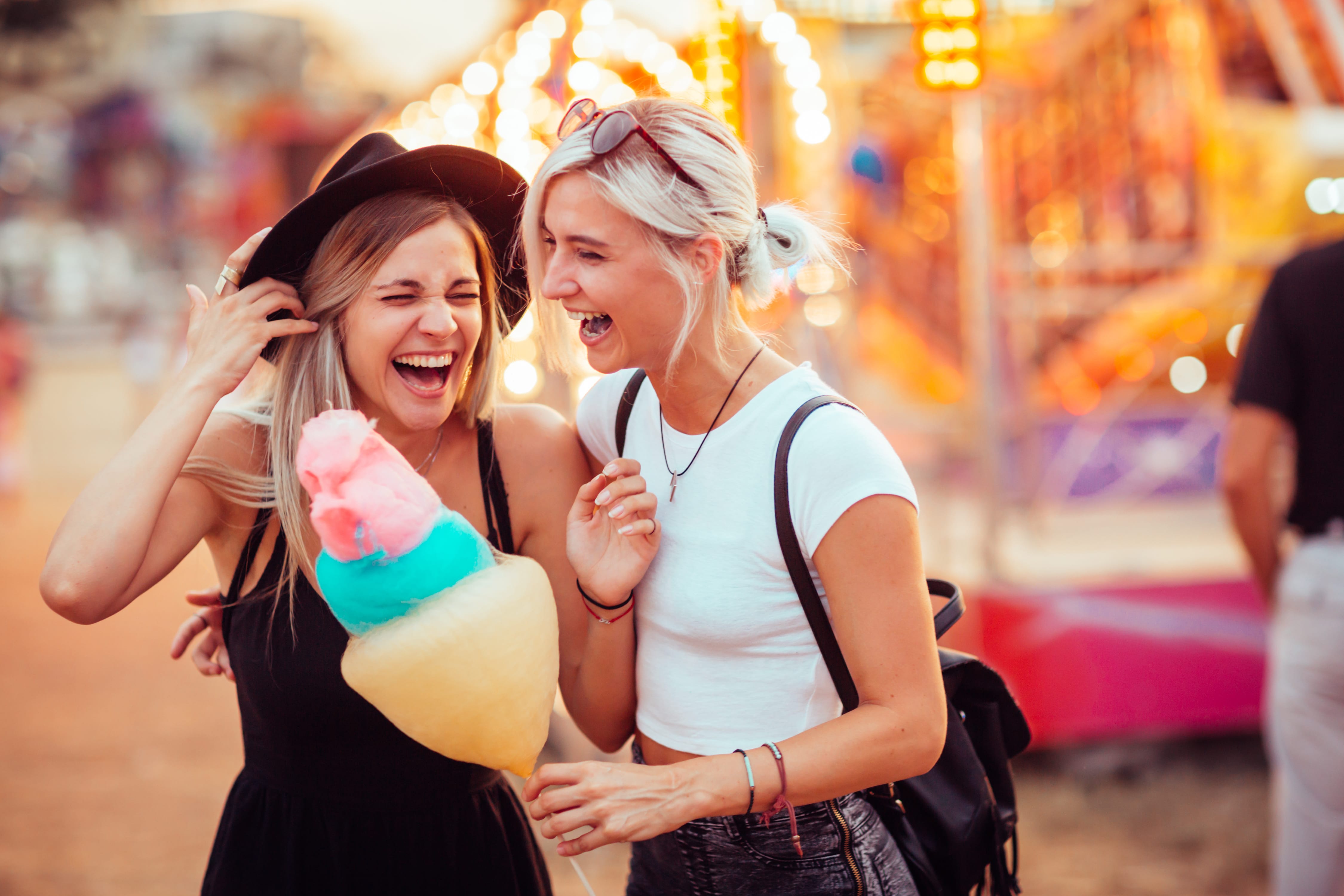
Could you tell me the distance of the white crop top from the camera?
134cm

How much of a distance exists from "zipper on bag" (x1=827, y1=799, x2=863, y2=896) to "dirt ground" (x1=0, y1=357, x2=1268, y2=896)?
3.89 feet

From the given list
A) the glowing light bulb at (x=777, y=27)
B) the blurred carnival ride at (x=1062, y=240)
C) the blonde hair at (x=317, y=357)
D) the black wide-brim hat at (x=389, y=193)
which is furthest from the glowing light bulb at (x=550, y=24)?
the blonde hair at (x=317, y=357)

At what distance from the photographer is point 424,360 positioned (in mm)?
1562

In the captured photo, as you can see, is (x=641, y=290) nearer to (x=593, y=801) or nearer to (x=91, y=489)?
(x=593, y=801)

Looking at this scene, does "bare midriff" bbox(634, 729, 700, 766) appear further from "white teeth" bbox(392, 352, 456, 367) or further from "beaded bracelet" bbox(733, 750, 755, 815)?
"white teeth" bbox(392, 352, 456, 367)

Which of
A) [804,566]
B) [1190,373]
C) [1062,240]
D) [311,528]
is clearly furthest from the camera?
[1062,240]

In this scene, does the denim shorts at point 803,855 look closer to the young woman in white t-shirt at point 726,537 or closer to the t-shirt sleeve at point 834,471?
the young woman in white t-shirt at point 726,537

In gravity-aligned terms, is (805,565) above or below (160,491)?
below

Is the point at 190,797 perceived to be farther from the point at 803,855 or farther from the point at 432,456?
the point at 803,855

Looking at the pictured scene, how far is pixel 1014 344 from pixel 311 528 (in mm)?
4076

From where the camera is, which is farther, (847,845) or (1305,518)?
(1305,518)

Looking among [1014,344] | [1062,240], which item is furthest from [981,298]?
[1062,240]

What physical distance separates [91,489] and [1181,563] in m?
4.25

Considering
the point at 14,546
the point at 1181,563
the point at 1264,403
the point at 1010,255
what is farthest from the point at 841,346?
the point at 14,546
